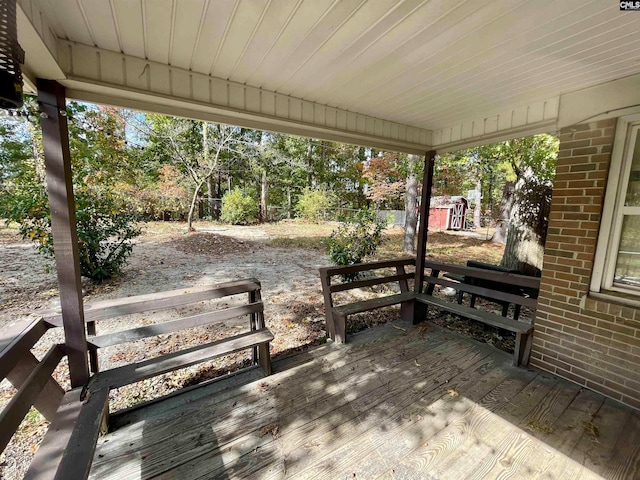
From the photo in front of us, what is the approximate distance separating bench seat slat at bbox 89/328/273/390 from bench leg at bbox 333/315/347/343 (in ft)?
2.95

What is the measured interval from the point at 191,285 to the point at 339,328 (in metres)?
3.23

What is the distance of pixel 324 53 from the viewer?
5.57 ft

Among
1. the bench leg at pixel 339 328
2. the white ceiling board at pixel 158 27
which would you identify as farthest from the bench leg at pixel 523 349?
the white ceiling board at pixel 158 27

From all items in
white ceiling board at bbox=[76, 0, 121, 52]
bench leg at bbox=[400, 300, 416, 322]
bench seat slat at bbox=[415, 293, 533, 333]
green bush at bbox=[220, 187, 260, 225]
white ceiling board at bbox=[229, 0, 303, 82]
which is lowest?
bench leg at bbox=[400, 300, 416, 322]

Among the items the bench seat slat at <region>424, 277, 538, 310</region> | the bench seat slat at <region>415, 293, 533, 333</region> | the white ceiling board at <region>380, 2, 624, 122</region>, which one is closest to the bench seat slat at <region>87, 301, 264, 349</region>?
the bench seat slat at <region>415, 293, 533, 333</region>

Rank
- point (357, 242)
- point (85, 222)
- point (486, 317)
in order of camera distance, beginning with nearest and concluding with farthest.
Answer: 1. point (486, 317)
2. point (85, 222)
3. point (357, 242)

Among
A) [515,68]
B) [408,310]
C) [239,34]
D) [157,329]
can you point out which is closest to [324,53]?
[239,34]

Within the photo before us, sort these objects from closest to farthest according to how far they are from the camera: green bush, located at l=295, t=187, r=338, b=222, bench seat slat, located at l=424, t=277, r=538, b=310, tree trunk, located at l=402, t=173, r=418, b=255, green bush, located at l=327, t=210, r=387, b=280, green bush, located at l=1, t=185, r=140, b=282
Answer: bench seat slat, located at l=424, t=277, r=538, b=310 → green bush, located at l=1, t=185, r=140, b=282 → green bush, located at l=327, t=210, r=387, b=280 → tree trunk, located at l=402, t=173, r=418, b=255 → green bush, located at l=295, t=187, r=338, b=222

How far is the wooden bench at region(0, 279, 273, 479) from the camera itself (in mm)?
1227

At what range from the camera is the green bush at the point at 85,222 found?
3.71m

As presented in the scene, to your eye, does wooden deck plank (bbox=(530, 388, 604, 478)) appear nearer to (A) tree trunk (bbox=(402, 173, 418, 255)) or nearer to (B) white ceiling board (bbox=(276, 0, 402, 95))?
(B) white ceiling board (bbox=(276, 0, 402, 95))

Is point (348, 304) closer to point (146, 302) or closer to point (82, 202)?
point (146, 302)

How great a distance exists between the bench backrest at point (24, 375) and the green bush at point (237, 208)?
35.7ft

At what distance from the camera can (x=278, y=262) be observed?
A: 706 centimetres
